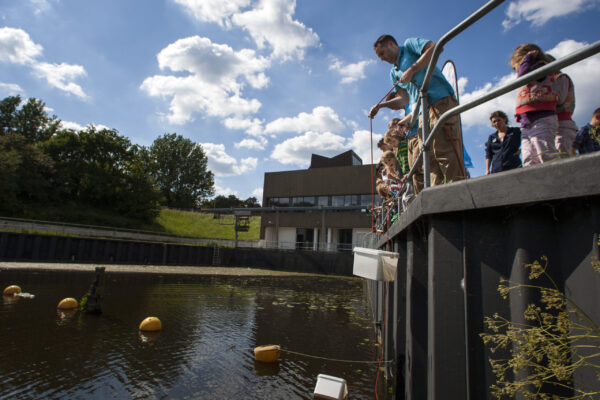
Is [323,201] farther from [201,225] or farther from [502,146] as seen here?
[502,146]

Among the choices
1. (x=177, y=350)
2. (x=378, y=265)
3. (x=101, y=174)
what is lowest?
(x=177, y=350)

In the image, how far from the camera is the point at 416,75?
384cm

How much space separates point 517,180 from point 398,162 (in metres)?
4.07

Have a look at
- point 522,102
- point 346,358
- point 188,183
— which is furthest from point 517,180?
point 188,183

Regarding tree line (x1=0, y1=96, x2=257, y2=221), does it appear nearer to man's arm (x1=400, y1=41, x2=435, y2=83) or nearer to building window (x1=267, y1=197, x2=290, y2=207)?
building window (x1=267, y1=197, x2=290, y2=207)

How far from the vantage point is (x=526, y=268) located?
189cm

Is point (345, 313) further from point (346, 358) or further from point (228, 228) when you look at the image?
point (228, 228)

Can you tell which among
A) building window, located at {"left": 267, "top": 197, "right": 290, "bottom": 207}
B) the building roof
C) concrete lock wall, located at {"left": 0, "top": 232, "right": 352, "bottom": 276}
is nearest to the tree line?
concrete lock wall, located at {"left": 0, "top": 232, "right": 352, "bottom": 276}

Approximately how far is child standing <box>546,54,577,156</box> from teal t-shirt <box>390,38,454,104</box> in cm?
90

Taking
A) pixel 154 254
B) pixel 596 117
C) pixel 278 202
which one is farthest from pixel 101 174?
pixel 596 117

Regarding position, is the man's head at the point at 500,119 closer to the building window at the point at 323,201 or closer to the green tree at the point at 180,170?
the building window at the point at 323,201

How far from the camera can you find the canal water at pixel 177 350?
4438 mm

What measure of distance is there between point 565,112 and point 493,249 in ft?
5.62

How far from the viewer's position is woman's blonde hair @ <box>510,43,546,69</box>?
9.24ft
